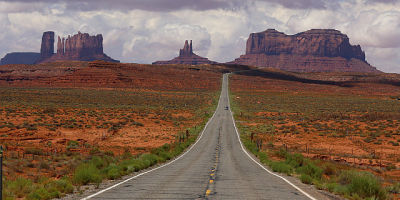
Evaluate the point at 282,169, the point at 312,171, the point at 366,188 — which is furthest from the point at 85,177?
the point at 312,171

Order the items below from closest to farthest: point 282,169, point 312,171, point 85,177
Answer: point 85,177
point 312,171
point 282,169

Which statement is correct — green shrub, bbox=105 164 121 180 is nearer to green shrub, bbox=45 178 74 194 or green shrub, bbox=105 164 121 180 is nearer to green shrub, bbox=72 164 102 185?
green shrub, bbox=72 164 102 185

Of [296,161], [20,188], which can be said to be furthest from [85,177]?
[296,161]

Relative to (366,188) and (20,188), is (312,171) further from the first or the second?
(20,188)

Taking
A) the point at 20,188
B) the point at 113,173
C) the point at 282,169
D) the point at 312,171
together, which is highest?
the point at 20,188

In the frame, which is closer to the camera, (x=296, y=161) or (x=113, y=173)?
(x=113, y=173)

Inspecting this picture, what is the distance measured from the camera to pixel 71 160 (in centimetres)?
2353

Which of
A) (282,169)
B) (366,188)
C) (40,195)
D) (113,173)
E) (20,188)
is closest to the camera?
Answer: (40,195)

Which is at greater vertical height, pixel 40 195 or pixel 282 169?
pixel 40 195

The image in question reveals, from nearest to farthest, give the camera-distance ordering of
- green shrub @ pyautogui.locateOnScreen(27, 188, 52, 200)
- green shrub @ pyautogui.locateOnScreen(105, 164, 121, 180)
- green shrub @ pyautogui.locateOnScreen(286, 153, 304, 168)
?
green shrub @ pyautogui.locateOnScreen(27, 188, 52, 200), green shrub @ pyautogui.locateOnScreen(105, 164, 121, 180), green shrub @ pyautogui.locateOnScreen(286, 153, 304, 168)

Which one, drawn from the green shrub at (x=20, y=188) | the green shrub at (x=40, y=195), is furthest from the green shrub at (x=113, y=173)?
the green shrub at (x=40, y=195)

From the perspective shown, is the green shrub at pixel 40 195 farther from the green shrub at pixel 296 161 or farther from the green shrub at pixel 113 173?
the green shrub at pixel 296 161

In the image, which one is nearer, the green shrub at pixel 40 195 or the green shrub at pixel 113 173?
the green shrub at pixel 40 195

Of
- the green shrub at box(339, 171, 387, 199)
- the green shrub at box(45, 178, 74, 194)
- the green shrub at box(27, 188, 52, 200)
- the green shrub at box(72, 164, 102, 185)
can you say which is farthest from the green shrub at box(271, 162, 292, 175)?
the green shrub at box(27, 188, 52, 200)
